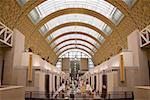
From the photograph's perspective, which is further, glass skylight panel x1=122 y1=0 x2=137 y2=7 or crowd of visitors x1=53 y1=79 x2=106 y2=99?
glass skylight panel x1=122 y1=0 x2=137 y2=7

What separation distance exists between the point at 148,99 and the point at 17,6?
1385cm

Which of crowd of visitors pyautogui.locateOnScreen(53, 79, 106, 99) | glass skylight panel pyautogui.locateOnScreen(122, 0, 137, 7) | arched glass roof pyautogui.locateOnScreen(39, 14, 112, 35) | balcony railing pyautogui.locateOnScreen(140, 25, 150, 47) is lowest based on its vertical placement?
crowd of visitors pyautogui.locateOnScreen(53, 79, 106, 99)

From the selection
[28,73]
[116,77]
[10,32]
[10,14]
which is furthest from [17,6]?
[116,77]

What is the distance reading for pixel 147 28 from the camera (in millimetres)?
14539

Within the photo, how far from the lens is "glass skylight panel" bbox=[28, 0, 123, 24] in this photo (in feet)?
79.6

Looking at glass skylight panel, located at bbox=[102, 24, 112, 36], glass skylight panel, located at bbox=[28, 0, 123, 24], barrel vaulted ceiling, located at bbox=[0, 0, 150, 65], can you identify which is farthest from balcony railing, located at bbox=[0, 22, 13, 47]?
glass skylight panel, located at bbox=[102, 24, 112, 36]

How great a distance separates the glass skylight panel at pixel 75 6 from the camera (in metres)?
24.3

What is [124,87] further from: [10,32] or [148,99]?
[10,32]

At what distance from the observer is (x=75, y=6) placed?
25.5 metres

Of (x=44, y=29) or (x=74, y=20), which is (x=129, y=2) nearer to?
(x=74, y=20)

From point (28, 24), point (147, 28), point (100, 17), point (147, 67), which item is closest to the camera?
point (147, 28)

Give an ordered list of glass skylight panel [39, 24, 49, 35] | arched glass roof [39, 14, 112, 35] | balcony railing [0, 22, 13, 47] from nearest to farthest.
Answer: balcony railing [0, 22, 13, 47] < glass skylight panel [39, 24, 49, 35] < arched glass roof [39, 14, 112, 35]

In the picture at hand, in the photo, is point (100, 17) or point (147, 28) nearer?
point (147, 28)

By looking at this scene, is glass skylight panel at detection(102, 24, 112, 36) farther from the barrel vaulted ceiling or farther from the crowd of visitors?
the crowd of visitors
